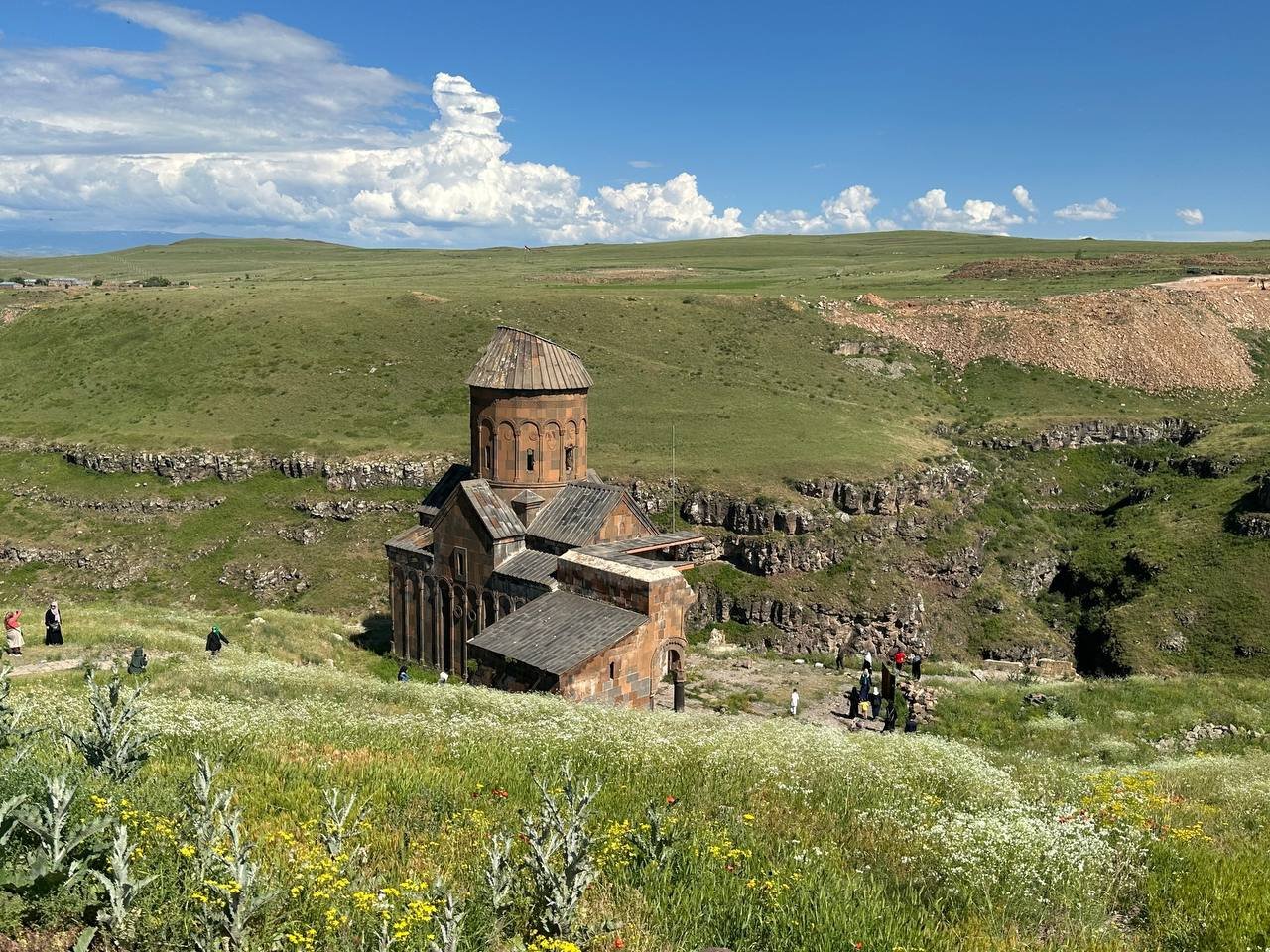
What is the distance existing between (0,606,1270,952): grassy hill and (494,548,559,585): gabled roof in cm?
1086

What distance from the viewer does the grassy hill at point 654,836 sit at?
18.6ft

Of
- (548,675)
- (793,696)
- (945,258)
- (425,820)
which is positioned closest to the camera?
(425,820)

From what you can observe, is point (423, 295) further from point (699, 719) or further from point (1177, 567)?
point (699, 719)

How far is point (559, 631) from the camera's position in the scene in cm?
2242

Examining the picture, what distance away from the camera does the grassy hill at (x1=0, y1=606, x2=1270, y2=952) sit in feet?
18.6

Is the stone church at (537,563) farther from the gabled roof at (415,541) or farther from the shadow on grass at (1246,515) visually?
the shadow on grass at (1246,515)

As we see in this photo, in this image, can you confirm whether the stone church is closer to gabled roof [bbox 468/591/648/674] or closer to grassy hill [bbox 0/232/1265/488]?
gabled roof [bbox 468/591/648/674]

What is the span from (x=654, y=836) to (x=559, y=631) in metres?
15.5

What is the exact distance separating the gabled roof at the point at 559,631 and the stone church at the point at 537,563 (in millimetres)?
44

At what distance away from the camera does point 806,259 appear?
146 meters

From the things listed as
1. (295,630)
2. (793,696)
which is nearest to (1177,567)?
(793,696)

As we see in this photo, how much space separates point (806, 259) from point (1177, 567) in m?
113

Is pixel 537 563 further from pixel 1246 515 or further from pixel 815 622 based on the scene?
pixel 1246 515

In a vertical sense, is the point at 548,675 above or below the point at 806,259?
below
